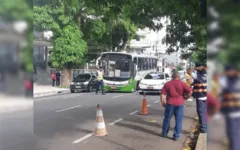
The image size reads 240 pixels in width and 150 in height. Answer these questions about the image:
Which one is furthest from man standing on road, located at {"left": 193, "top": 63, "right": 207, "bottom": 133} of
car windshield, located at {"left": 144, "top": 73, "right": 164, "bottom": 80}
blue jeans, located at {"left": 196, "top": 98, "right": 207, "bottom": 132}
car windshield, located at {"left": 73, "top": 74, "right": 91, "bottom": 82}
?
car windshield, located at {"left": 73, "top": 74, "right": 91, "bottom": 82}

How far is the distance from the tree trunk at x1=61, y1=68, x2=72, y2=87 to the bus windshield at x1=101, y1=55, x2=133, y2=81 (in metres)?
6.98

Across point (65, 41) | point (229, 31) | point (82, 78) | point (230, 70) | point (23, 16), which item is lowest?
point (82, 78)

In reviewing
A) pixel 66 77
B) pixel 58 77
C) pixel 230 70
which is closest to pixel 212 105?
pixel 230 70

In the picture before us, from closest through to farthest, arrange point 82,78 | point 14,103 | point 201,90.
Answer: point 14,103 → point 201,90 → point 82,78

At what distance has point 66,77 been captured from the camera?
92.0 ft

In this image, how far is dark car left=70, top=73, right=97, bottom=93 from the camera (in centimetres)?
2422

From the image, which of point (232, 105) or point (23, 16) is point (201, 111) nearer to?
point (232, 105)

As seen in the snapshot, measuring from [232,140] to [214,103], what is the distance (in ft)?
0.81

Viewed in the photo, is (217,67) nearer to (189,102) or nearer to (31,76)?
(31,76)

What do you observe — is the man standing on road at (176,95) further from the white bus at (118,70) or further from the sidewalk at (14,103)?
the white bus at (118,70)

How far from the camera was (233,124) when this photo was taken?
1.86m

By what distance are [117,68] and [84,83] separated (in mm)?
3668

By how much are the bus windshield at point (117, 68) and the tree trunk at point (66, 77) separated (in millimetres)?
6977

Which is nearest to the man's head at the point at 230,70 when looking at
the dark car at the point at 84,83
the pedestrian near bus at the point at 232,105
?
the pedestrian near bus at the point at 232,105
